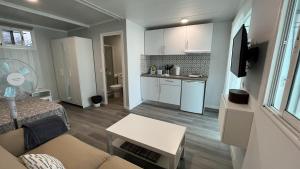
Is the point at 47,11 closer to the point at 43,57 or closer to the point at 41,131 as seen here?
the point at 43,57

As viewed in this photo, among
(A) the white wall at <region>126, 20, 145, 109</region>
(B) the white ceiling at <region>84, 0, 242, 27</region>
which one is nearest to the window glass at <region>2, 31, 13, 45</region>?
(B) the white ceiling at <region>84, 0, 242, 27</region>

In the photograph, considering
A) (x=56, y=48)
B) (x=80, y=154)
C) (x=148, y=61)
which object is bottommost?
(x=80, y=154)

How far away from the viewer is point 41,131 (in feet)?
4.82

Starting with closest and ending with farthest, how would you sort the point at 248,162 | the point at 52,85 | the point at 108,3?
the point at 248,162 < the point at 108,3 < the point at 52,85

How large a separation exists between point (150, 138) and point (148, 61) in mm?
2938

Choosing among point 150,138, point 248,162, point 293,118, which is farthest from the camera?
point 150,138

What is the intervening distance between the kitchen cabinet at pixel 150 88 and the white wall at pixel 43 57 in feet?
9.54

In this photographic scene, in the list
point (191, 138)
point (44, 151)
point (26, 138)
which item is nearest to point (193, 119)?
point (191, 138)

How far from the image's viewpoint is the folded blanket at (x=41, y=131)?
4.50ft

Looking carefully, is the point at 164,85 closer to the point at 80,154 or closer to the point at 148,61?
the point at 148,61

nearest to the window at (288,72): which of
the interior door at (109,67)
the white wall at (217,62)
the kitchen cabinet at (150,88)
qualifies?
the white wall at (217,62)

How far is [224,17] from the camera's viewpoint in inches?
109

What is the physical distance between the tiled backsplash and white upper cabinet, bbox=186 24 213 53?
316 millimetres

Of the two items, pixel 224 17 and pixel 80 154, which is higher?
pixel 224 17
